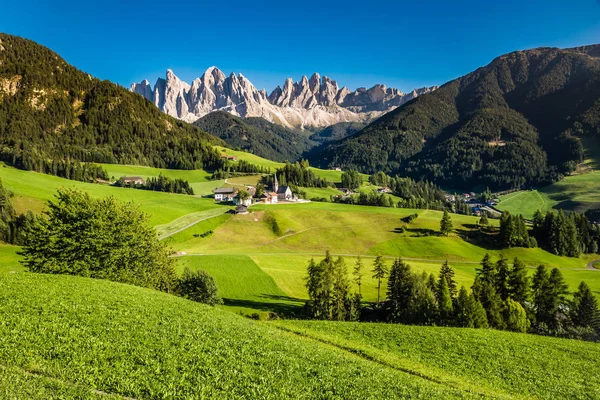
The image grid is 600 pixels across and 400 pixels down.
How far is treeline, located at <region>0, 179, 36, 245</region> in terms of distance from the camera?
78125 mm

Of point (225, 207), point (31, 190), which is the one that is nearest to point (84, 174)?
point (31, 190)

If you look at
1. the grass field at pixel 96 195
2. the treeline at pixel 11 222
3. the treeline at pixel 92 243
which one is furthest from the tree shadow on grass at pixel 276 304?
the treeline at pixel 11 222

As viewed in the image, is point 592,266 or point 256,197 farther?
point 256,197

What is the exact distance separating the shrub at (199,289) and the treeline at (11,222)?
47.2 meters

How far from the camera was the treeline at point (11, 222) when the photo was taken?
3076 inches

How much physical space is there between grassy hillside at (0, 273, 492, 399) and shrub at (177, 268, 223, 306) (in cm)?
3364

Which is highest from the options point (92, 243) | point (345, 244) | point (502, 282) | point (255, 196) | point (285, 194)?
point (285, 194)

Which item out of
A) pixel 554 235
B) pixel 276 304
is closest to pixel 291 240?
pixel 276 304

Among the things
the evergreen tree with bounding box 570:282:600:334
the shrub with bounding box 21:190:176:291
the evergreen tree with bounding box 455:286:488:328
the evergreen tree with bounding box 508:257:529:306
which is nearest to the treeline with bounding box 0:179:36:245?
the shrub with bounding box 21:190:176:291

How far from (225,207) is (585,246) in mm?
156372

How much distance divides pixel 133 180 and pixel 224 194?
187 feet

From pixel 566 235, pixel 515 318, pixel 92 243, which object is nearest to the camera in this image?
pixel 92 243

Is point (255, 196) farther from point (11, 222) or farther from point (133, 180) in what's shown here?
point (11, 222)

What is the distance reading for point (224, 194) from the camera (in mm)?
168125
